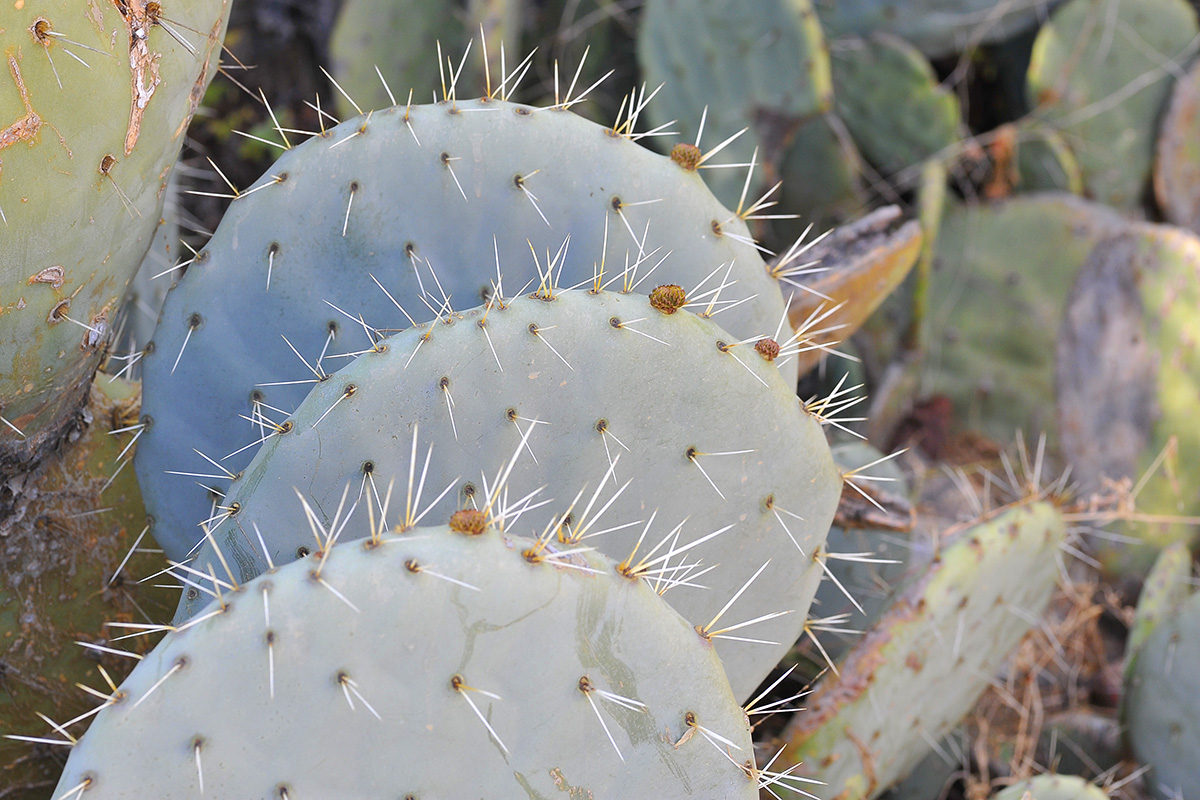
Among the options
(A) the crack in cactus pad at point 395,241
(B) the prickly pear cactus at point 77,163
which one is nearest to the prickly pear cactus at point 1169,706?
(A) the crack in cactus pad at point 395,241

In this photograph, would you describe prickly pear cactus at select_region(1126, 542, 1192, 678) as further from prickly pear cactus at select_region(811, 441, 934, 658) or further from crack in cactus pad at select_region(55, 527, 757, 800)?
crack in cactus pad at select_region(55, 527, 757, 800)

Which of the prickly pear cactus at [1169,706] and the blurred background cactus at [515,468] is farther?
the prickly pear cactus at [1169,706]

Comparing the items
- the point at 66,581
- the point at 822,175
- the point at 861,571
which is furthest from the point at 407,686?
the point at 822,175

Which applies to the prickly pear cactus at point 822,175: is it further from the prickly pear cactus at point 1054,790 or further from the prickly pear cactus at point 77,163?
the prickly pear cactus at point 77,163

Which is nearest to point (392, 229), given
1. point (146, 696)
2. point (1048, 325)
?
point (146, 696)

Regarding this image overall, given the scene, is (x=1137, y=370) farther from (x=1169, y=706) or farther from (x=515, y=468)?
(x=515, y=468)

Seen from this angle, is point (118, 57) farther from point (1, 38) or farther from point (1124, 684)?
point (1124, 684)

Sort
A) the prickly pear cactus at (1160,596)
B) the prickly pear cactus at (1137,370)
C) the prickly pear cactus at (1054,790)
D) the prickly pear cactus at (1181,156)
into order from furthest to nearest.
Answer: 1. the prickly pear cactus at (1181,156)
2. the prickly pear cactus at (1137,370)
3. the prickly pear cactus at (1160,596)
4. the prickly pear cactus at (1054,790)
